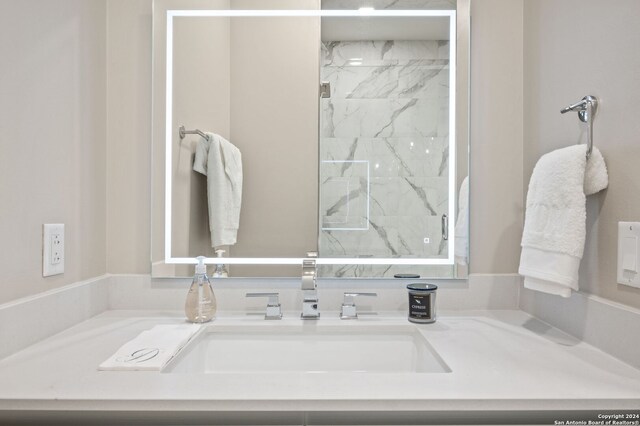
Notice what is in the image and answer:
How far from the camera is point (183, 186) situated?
49.2 inches

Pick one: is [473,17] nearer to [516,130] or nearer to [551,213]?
[516,130]

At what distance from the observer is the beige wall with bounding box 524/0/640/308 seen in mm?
808

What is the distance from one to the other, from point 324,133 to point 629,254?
82 cm

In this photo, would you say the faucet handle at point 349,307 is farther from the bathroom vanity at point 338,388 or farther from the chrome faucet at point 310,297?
the bathroom vanity at point 338,388

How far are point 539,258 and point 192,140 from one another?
104 cm

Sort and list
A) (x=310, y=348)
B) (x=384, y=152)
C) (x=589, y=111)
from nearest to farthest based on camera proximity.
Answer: (x=589, y=111)
(x=310, y=348)
(x=384, y=152)

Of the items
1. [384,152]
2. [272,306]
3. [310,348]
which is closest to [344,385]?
[310,348]

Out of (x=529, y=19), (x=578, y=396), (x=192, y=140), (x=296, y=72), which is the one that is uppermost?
(x=529, y=19)

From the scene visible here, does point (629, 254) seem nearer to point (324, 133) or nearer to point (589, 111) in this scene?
point (589, 111)

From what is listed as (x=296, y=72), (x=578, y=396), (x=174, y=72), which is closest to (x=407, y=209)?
(x=296, y=72)

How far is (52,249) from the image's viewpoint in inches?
37.5

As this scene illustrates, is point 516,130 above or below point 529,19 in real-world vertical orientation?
below

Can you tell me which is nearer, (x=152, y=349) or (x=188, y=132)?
(x=152, y=349)

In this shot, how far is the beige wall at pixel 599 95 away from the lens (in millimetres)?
808
